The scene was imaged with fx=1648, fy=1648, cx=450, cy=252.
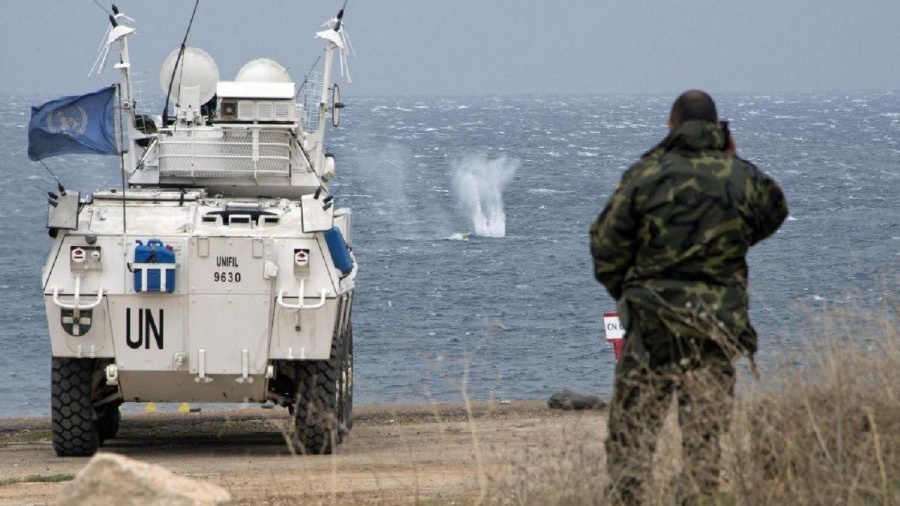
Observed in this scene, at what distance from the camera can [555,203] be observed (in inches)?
2662

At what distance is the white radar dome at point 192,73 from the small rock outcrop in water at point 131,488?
8.27 metres

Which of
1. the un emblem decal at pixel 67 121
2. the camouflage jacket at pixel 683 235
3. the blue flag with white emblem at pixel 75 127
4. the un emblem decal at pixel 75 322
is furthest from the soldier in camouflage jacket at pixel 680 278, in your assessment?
the un emblem decal at pixel 67 121

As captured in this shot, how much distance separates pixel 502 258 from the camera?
48.8 m

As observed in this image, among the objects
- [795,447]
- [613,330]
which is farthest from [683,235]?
[613,330]

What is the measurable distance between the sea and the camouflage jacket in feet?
1.12

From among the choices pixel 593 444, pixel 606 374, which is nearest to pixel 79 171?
pixel 606 374

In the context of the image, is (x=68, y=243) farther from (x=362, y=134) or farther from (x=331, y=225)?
(x=362, y=134)

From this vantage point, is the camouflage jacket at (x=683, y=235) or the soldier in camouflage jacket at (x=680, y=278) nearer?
the soldier in camouflage jacket at (x=680, y=278)

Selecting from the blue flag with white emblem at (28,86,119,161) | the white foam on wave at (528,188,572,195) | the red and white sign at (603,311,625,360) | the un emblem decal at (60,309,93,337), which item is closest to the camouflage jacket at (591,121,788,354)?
the un emblem decal at (60,309,93,337)

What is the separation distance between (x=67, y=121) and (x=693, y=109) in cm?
732

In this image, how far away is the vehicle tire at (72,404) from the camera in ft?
40.2

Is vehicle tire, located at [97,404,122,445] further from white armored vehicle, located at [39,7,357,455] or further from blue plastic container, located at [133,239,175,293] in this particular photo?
blue plastic container, located at [133,239,175,293]

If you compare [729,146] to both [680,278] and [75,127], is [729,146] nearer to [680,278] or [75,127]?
[680,278]

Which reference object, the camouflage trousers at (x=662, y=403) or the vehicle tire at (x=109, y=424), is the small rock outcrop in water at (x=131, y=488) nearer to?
the camouflage trousers at (x=662, y=403)
